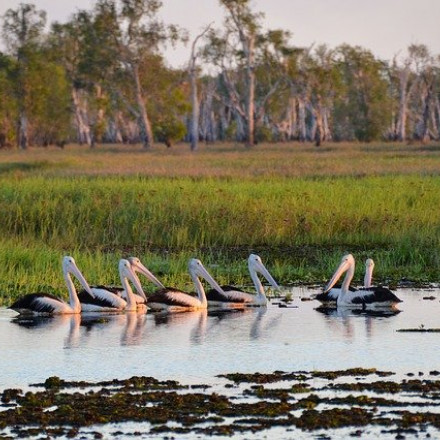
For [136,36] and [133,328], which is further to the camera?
[136,36]

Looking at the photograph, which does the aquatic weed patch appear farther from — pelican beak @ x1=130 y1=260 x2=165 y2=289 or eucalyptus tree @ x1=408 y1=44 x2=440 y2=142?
eucalyptus tree @ x1=408 y1=44 x2=440 y2=142

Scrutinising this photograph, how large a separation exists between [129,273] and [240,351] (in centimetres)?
325

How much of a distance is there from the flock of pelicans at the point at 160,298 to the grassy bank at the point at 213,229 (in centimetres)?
96

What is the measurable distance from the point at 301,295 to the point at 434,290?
4.96ft

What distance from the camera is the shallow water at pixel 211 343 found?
10141 mm

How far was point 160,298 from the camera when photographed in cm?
1349

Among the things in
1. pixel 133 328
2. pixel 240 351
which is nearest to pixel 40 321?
pixel 133 328

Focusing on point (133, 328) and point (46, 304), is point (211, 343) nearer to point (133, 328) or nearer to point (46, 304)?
point (133, 328)

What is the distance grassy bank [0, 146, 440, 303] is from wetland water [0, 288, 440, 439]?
1.91m

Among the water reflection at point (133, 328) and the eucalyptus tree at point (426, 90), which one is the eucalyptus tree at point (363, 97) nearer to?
the eucalyptus tree at point (426, 90)

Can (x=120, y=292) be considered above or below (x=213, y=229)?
below

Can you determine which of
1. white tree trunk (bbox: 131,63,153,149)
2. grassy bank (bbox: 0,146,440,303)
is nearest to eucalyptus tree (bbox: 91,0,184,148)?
white tree trunk (bbox: 131,63,153,149)

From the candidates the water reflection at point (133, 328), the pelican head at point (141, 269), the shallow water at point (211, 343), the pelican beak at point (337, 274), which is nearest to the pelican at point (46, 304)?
the shallow water at point (211, 343)

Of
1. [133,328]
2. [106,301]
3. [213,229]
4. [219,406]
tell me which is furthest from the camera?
[213,229]
